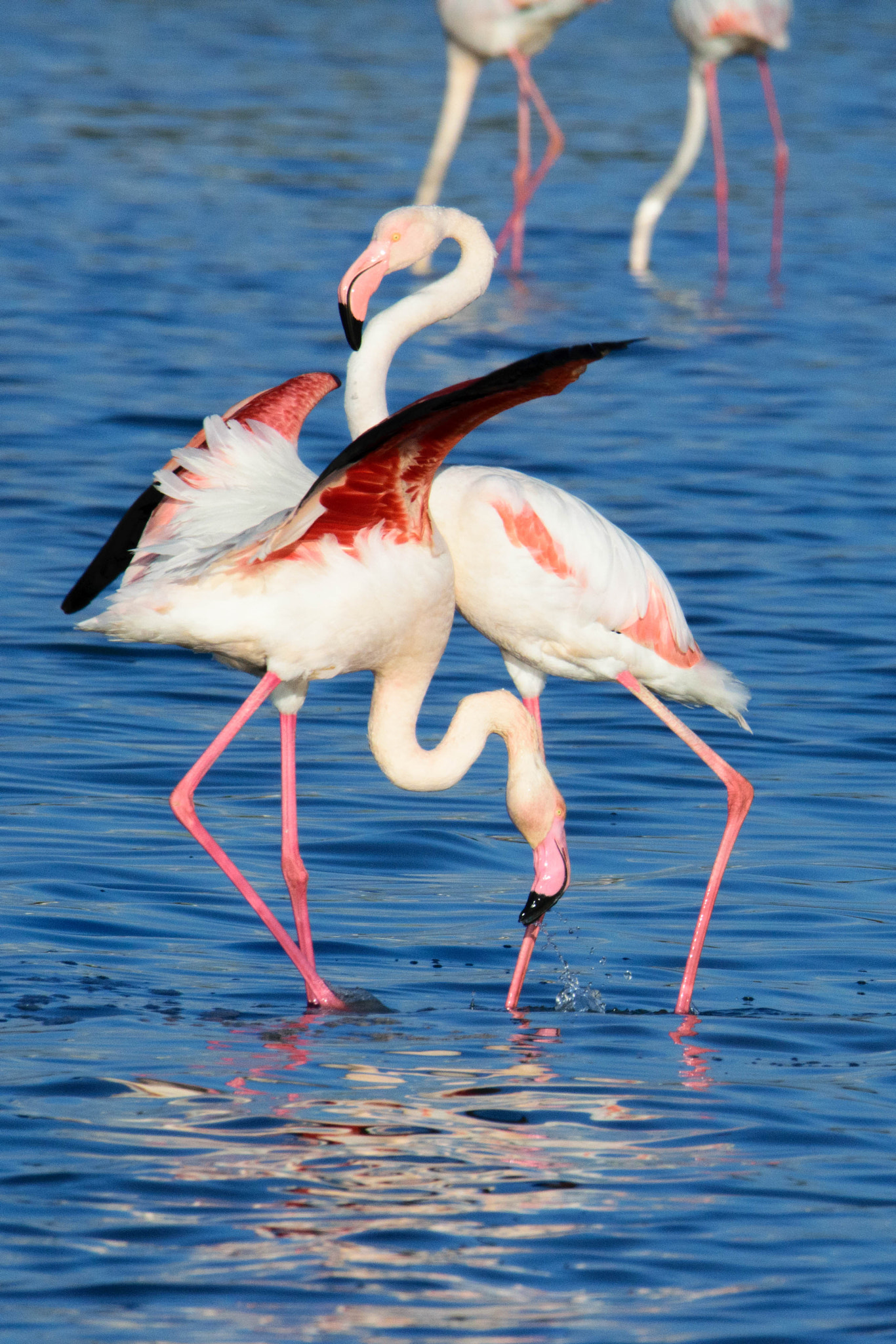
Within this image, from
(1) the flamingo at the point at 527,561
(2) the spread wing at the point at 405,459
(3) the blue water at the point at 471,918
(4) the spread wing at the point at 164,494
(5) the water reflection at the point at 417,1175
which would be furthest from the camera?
(4) the spread wing at the point at 164,494

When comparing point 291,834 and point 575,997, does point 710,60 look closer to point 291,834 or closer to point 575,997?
point 291,834

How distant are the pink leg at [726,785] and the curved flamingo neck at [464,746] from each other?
0.37m

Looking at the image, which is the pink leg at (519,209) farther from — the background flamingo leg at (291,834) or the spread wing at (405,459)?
the spread wing at (405,459)

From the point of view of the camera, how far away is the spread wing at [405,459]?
14.7 feet

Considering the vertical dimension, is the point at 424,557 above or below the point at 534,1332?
above

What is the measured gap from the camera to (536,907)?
5.29 metres

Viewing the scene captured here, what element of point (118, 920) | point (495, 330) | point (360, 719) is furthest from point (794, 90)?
point (118, 920)

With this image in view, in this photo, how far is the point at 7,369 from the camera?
12383mm

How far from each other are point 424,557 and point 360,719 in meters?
2.57

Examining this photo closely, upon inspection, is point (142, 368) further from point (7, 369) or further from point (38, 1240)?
point (38, 1240)

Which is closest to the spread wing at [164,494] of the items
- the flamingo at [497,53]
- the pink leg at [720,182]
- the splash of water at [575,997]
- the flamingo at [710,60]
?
the splash of water at [575,997]

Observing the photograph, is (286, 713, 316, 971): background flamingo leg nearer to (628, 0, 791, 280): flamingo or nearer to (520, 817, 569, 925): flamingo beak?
(520, 817, 569, 925): flamingo beak

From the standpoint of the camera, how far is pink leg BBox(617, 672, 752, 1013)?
552 centimetres

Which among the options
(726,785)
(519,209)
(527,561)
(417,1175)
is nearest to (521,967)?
(726,785)
